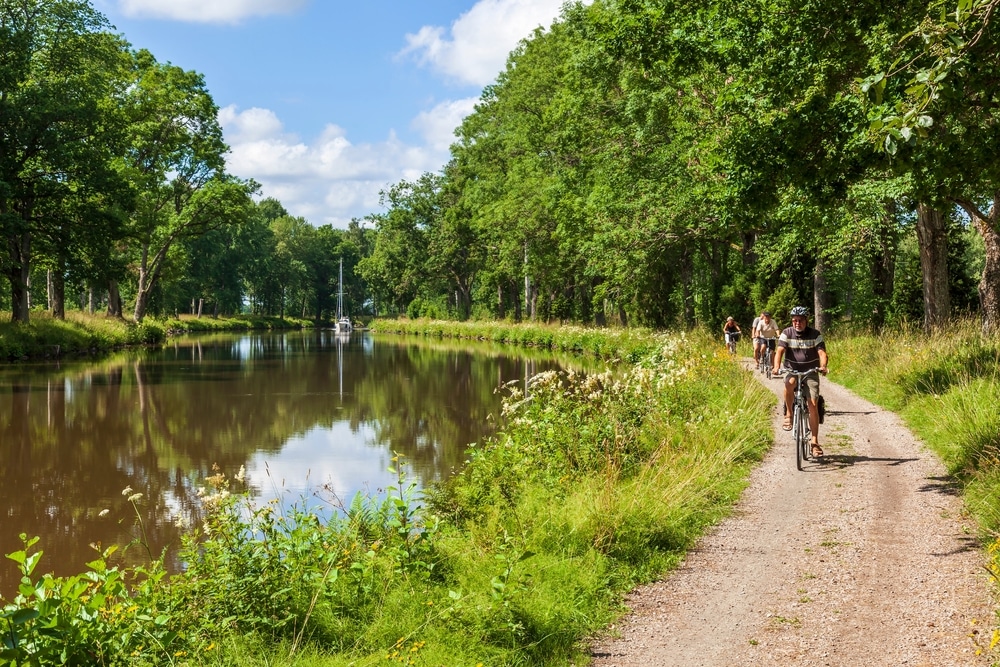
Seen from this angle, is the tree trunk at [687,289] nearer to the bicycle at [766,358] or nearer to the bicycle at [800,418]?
the bicycle at [766,358]

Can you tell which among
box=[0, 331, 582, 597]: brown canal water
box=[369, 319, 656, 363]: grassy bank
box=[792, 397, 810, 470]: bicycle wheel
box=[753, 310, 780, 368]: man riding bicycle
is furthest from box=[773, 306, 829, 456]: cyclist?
box=[369, 319, 656, 363]: grassy bank

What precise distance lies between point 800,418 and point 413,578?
5.88 meters

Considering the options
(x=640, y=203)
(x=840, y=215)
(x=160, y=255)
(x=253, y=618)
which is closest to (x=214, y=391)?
(x=640, y=203)

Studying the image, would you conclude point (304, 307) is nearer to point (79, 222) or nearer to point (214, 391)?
point (79, 222)

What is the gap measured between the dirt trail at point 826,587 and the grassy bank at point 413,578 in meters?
0.33

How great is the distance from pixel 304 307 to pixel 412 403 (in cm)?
10696

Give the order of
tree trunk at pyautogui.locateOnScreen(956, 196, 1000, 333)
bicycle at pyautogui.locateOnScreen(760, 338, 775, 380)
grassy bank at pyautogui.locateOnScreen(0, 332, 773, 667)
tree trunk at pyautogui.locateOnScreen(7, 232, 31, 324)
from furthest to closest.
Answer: tree trunk at pyautogui.locateOnScreen(7, 232, 31, 324) → bicycle at pyautogui.locateOnScreen(760, 338, 775, 380) → tree trunk at pyautogui.locateOnScreen(956, 196, 1000, 333) → grassy bank at pyautogui.locateOnScreen(0, 332, 773, 667)

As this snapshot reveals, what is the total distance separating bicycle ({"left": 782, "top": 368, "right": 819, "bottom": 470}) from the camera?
32.3 feet

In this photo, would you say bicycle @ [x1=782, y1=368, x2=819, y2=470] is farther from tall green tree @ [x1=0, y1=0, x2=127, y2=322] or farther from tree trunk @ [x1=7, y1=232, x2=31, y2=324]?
tree trunk @ [x1=7, y1=232, x2=31, y2=324]

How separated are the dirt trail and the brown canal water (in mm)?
3699

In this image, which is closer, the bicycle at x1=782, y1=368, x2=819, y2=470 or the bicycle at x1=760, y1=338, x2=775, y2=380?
the bicycle at x1=782, y1=368, x2=819, y2=470

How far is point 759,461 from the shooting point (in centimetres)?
1055

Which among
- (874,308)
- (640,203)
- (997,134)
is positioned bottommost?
(874,308)

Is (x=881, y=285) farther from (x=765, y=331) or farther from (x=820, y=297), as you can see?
(x=765, y=331)
